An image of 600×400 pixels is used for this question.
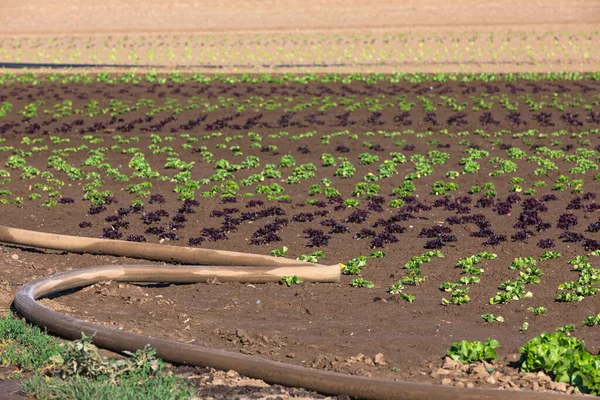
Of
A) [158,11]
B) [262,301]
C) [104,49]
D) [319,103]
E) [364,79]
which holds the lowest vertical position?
[262,301]

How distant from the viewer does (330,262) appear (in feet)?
48.6

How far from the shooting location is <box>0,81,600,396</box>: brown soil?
10.5 meters

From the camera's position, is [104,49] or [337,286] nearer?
[337,286]

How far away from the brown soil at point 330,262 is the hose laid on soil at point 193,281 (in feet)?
0.79

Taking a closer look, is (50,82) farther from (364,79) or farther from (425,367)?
(425,367)

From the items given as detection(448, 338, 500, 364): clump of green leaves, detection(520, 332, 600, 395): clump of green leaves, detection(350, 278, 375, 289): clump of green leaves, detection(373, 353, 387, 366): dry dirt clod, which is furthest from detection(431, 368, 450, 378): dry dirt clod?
detection(350, 278, 375, 289): clump of green leaves

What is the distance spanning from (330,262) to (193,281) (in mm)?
2594

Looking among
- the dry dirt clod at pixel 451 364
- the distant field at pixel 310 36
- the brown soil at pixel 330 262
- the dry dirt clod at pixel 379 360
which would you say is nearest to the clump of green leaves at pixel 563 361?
the brown soil at pixel 330 262

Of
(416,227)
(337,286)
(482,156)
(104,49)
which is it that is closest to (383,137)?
(482,156)

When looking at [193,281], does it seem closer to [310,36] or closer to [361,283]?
[361,283]

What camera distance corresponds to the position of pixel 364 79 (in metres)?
35.4

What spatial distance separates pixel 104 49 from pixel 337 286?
123 ft

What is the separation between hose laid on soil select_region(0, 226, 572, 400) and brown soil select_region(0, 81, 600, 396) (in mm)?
240

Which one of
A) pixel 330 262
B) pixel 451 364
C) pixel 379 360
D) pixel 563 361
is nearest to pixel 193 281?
pixel 330 262
